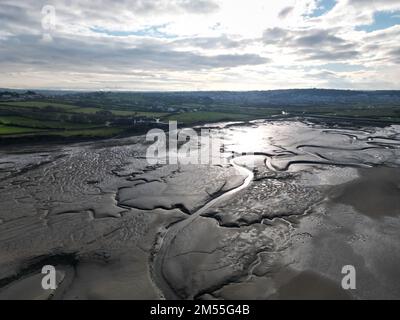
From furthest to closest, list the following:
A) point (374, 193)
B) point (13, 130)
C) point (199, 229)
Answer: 1. point (13, 130)
2. point (374, 193)
3. point (199, 229)

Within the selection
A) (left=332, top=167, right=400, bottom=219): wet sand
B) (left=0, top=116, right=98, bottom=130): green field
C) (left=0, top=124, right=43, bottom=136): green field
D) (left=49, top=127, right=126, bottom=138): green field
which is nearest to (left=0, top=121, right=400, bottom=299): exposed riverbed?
(left=332, top=167, right=400, bottom=219): wet sand

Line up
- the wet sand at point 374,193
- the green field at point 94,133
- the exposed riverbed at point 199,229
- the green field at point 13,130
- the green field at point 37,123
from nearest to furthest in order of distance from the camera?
the exposed riverbed at point 199,229, the wet sand at point 374,193, the green field at point 13,130, the green field at point 94,133, the green field at point 37,123

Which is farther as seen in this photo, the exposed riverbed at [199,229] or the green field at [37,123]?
the green field at [37,123]

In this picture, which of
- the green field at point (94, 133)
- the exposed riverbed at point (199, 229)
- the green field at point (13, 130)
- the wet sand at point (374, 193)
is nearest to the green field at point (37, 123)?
the green field at point (13, 130)

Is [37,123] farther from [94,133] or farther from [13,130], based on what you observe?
[94,133]

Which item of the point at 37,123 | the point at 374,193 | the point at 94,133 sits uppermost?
the point at 37,123

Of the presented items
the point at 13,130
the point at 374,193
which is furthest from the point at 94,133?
the point at 374,193

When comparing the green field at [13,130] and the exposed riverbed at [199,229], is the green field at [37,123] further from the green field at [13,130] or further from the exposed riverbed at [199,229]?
the exposed riverbed at [199,229]

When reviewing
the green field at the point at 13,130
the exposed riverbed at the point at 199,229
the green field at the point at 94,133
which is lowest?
the exposed riverbed at the point at 199,229
